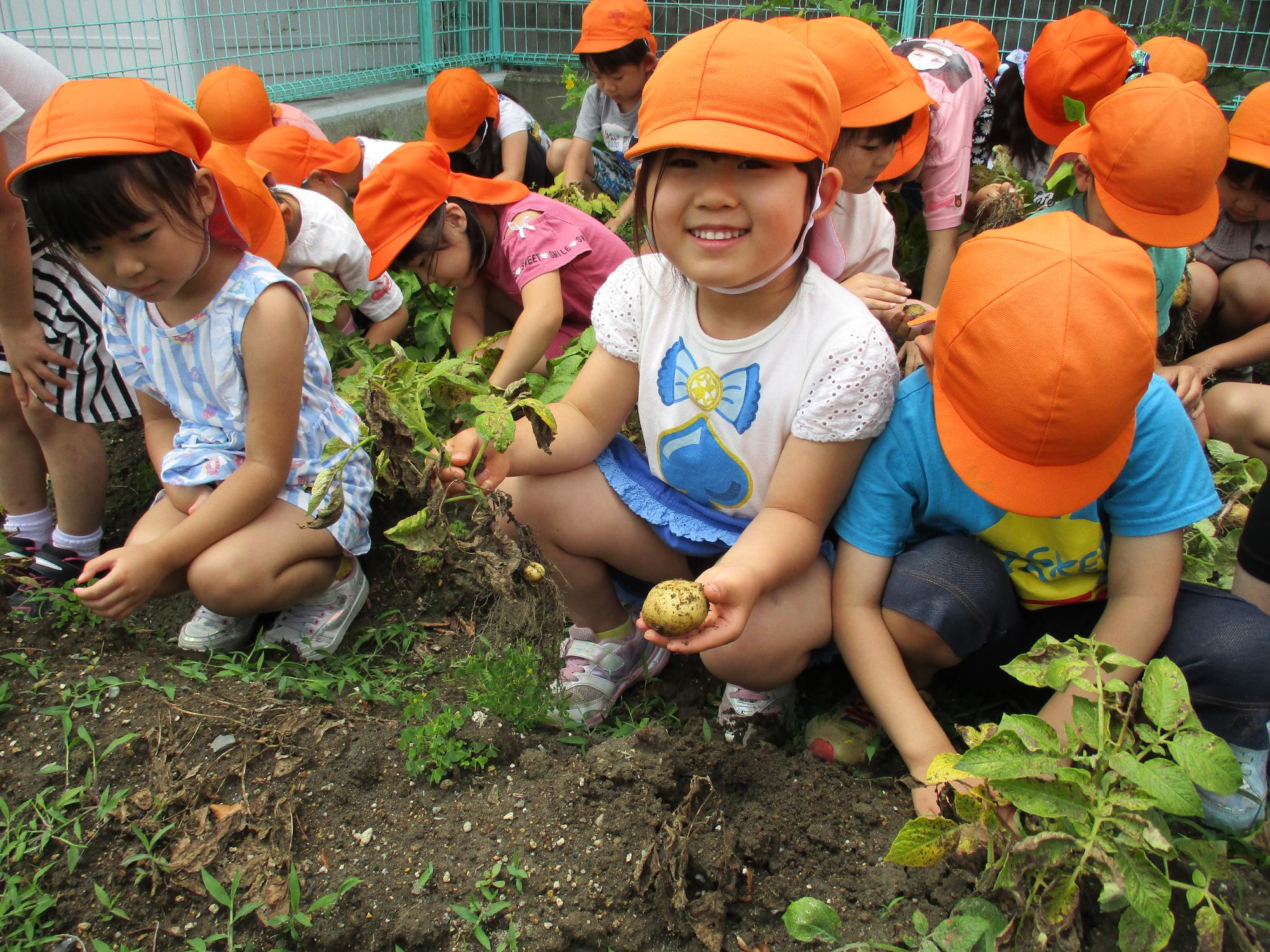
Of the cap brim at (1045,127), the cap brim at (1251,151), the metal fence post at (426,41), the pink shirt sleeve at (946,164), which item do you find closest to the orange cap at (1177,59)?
the cap brim at (1045,127)

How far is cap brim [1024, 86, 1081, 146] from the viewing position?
12.1ft

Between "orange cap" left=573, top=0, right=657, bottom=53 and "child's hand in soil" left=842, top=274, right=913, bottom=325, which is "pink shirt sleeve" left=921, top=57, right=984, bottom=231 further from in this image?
"orange cap" left=573, top=0, right=657, bottom=53

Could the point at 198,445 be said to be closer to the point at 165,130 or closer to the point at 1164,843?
the point at 165,130

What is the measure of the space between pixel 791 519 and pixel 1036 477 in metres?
0.50

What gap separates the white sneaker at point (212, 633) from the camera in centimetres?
245

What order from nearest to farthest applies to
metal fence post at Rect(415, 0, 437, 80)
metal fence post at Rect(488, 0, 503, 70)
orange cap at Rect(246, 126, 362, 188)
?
orange cap at Rect(246, 126, 362, 188), metal fence post at Rect(415, 0, 437, 80), metal fence post at Rect(488, 0, 503, 70)

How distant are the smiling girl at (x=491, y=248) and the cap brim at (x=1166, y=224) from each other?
1742 millimetres

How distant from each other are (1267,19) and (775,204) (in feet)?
20.7

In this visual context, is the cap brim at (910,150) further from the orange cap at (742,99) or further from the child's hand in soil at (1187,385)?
the orange cap at (742,99)

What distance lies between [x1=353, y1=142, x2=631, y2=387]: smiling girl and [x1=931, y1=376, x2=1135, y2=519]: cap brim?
1.66 m

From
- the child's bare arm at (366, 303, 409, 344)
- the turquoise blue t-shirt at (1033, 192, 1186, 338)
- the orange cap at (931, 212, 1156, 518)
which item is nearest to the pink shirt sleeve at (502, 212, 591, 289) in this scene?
the child's bare arm at (366, 303, 409, 344)

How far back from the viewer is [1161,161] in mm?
2309

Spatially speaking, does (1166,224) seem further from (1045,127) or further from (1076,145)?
(1045,127)

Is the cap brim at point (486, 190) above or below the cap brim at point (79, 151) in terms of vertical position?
below
